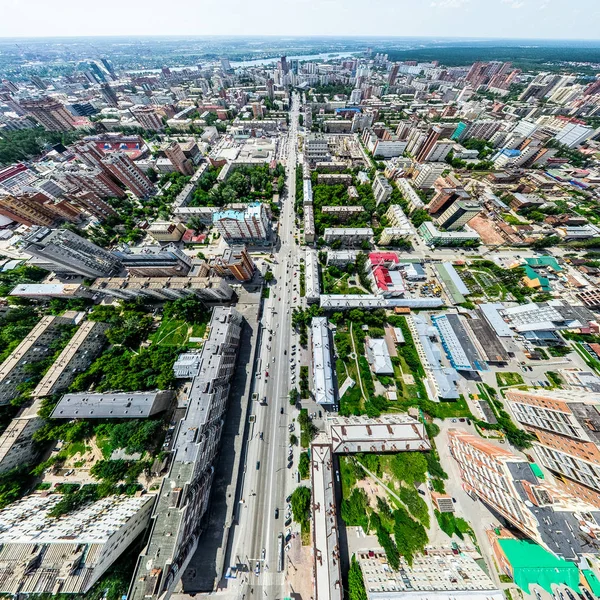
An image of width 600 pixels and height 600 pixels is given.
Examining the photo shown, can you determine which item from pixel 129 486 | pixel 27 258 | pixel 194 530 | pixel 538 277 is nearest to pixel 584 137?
pixel 538 277

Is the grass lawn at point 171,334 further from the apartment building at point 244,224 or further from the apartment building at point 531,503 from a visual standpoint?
the apartment building at point 531,503

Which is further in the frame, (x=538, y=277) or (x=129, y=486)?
(x=538, y=277)

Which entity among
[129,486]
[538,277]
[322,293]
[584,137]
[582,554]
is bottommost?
[582,554]

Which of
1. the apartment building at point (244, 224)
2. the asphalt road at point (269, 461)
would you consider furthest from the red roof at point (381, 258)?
the apartment building at point (244, 224)

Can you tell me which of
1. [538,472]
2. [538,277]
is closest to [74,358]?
[538,472]

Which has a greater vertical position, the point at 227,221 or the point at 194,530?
the point at 227,221

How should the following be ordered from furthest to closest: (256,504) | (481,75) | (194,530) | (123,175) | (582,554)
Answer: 1. (481,75)
2. (123,175)
3. (256,504)
4. (194,530)
5. (582,554)

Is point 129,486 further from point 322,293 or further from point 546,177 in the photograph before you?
point 546,177

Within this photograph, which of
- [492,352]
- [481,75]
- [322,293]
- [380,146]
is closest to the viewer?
[492,352]
